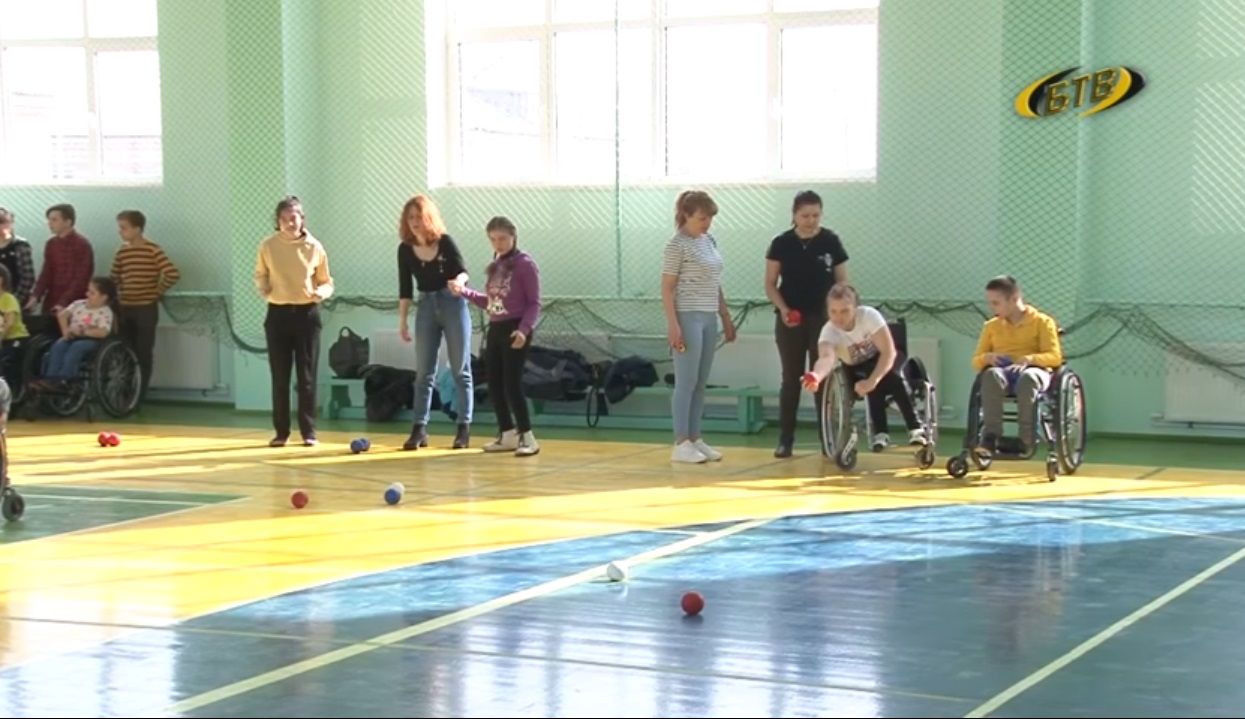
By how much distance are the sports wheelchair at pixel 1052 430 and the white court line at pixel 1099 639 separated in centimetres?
205

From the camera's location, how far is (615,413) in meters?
12.6

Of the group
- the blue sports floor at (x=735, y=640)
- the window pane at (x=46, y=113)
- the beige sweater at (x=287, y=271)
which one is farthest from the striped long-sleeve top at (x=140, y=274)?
the blue sports floor at (x=735, y=640)

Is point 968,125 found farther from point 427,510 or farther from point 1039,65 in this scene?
point 427,510

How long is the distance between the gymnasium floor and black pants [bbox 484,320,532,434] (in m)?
0.37

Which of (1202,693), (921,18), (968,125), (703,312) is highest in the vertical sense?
(921,18)

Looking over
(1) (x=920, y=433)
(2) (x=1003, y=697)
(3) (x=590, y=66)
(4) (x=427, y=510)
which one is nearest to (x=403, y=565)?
(4) (x=427, y=510)

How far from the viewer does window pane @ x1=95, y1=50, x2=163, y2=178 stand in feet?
47.0

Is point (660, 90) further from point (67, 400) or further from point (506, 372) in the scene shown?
point (67, 400)

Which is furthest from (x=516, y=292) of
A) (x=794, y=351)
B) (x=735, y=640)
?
(x=735, y=640)

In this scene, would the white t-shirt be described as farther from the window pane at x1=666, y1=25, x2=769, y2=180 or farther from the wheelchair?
the wheelchair

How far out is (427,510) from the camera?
8266 millimetres

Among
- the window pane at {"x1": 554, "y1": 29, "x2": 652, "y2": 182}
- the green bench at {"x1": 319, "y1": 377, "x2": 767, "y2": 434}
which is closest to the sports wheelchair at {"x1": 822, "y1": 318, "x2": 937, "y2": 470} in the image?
the green bench at {"x1": 319, "y1": 377, "x2": 767, "y2": 434}

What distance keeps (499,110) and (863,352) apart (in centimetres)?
497

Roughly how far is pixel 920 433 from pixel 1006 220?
2.45 meters
